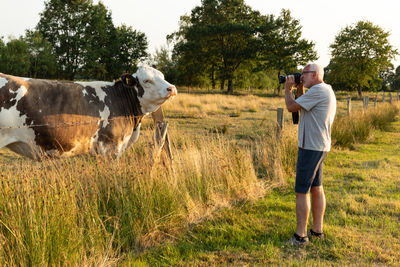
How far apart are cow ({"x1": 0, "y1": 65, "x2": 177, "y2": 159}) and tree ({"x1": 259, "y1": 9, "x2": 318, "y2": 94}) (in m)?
35.4

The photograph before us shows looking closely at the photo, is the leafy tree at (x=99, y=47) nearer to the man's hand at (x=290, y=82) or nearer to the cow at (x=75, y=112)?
the cow at (x=75, y=112)

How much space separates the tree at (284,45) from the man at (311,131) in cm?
3621

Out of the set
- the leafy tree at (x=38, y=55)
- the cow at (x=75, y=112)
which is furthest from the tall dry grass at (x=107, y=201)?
the leafy tree at (x=38, y=55)

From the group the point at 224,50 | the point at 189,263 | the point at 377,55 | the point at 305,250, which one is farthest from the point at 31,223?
the point at 377,55

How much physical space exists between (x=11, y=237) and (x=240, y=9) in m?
45.0

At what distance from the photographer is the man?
3.71 meters

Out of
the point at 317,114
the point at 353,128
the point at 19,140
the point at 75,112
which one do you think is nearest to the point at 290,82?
the point at 317,114

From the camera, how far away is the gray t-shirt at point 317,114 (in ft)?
12.1

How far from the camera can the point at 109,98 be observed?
203 inches

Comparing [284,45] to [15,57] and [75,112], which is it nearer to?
[15,57]

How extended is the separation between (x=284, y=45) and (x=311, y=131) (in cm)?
3814

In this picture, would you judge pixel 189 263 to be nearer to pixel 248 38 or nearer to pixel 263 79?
pixel 248 38

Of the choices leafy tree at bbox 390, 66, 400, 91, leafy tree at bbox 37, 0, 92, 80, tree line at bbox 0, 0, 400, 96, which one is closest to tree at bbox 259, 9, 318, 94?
tree line at bbox 0, 0, 400, 96

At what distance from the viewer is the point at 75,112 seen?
470 cm
